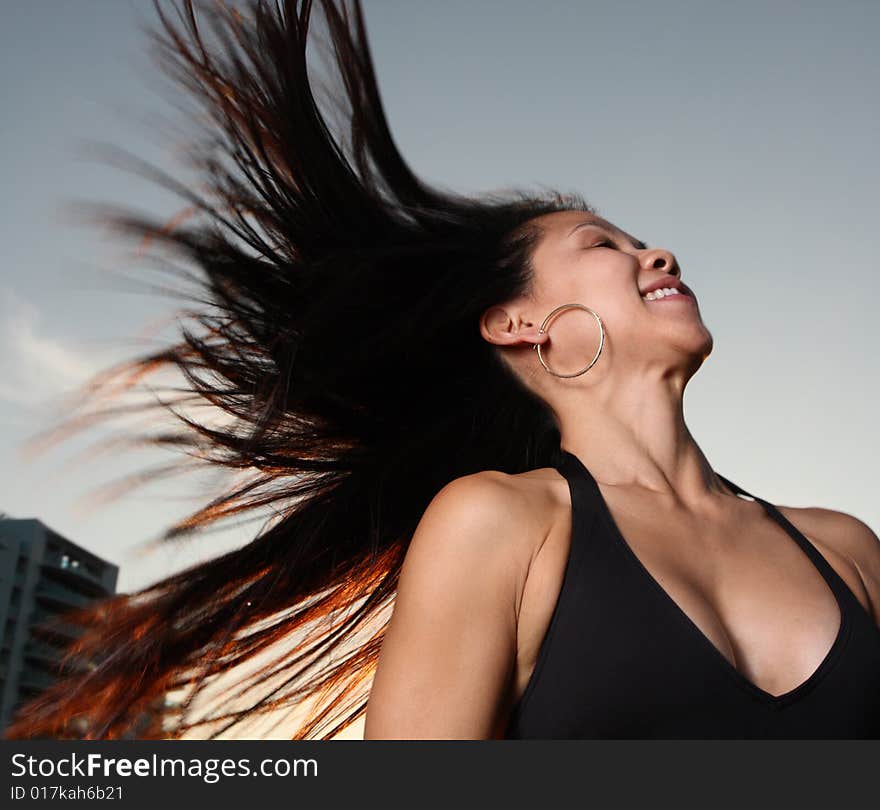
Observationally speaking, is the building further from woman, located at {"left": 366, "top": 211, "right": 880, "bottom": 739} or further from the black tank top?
the black tank top

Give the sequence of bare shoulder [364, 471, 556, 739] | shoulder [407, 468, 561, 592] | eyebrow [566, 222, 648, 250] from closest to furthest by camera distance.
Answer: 1. bare shoulder [364, 471, 556, 739]
2. shoulder [407, 468, 561, 592]
3. eyebrow [566, 222, 648, 250]

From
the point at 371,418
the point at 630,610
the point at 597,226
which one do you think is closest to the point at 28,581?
the point at 371,418

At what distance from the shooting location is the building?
53125 mm

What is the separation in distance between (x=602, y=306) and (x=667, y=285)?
0.22 meters

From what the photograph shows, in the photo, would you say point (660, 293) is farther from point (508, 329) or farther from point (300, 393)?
point (300, 393)

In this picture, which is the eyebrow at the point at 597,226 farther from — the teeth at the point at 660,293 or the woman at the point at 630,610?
the woman at the point at 630,610

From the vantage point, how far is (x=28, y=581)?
54.0 meters

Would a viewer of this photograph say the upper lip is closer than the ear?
Yes

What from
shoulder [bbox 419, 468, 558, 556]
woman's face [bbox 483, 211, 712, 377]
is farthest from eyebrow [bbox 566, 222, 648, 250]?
shoulder [bbox 419, 468, 558, 556]

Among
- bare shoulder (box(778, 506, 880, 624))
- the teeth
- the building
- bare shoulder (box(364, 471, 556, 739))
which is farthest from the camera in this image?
the building

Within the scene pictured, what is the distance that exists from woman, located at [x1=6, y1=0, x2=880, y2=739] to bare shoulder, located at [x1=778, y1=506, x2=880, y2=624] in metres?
0.01

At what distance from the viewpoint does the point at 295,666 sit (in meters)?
2.85

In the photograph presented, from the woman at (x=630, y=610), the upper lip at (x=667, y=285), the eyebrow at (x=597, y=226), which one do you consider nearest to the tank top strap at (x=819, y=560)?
the woman at (x=630, y=610)

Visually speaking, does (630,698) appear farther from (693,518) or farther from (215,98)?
(215,98)
